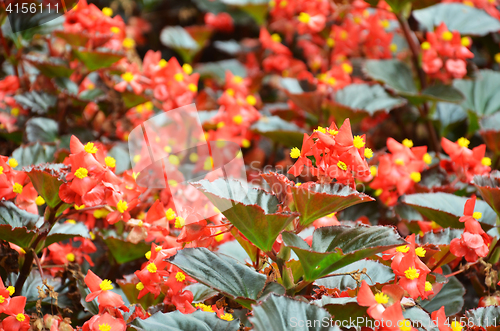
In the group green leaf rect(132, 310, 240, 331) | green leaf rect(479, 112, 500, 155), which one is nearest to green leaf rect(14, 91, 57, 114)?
green leaf rect(132, 310, 240, 331)

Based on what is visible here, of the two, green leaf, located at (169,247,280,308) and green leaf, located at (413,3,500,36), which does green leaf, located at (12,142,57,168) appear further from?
green leaf, located at (413,3,500,36)

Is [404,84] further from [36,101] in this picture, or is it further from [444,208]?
[36,101]

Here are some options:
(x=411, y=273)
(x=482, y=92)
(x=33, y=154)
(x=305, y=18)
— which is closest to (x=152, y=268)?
(x=411, y=273)

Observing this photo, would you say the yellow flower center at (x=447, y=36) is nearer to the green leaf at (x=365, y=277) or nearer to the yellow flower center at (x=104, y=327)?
the green leaf at (x=365, y=277)


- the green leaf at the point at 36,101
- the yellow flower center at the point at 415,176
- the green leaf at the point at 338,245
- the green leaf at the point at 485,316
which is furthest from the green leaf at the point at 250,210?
the green leaf at the point at 36,101

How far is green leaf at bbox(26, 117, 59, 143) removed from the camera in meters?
1.15

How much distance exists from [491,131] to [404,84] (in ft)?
1.04

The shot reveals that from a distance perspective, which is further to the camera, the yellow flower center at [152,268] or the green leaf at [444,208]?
the green leaf at [444,208]

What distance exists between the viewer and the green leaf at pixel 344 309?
22.6 inches

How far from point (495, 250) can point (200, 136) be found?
65cm

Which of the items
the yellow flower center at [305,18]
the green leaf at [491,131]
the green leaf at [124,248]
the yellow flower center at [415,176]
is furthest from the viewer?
the yellow flower center at [305,18]

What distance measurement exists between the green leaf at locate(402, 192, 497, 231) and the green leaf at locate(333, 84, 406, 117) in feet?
1.39

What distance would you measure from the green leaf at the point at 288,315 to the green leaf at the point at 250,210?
0.28 ft

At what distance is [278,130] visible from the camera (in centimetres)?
124
